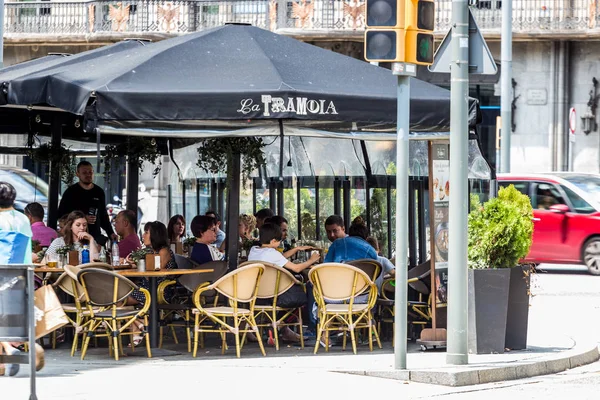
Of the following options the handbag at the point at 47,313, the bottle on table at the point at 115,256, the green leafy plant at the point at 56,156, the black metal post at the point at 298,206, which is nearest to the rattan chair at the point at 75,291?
the bottle on table at the point at 115,256

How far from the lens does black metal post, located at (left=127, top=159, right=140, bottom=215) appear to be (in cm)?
1722

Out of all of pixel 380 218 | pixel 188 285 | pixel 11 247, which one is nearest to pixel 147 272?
pixel 188 285

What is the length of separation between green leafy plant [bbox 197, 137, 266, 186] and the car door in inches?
416

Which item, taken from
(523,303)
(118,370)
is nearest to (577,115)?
(523,303)

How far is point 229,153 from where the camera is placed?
14.0m

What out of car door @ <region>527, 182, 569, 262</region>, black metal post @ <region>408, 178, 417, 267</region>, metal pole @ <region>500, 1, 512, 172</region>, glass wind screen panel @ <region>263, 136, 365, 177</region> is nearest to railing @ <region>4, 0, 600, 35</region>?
metal pole @ <region>500, 1, 512, 172</region>

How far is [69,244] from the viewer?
1306 cm

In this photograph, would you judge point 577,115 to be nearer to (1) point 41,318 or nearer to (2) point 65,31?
(2) point 65,31

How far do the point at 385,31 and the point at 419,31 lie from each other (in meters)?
0.32

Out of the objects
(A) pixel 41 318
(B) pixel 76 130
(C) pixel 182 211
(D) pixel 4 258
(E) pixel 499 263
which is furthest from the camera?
(C) pixel 182 211

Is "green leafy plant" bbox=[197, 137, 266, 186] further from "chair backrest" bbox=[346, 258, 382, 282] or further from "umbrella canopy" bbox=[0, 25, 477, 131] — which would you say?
"chair backrest" bbox=[346, 258, 382, 282]

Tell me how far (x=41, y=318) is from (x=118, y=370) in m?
1.98

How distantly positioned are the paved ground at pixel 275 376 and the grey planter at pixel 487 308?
21cm

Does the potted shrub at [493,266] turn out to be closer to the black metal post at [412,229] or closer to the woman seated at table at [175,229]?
the black metal post at [412,229]
